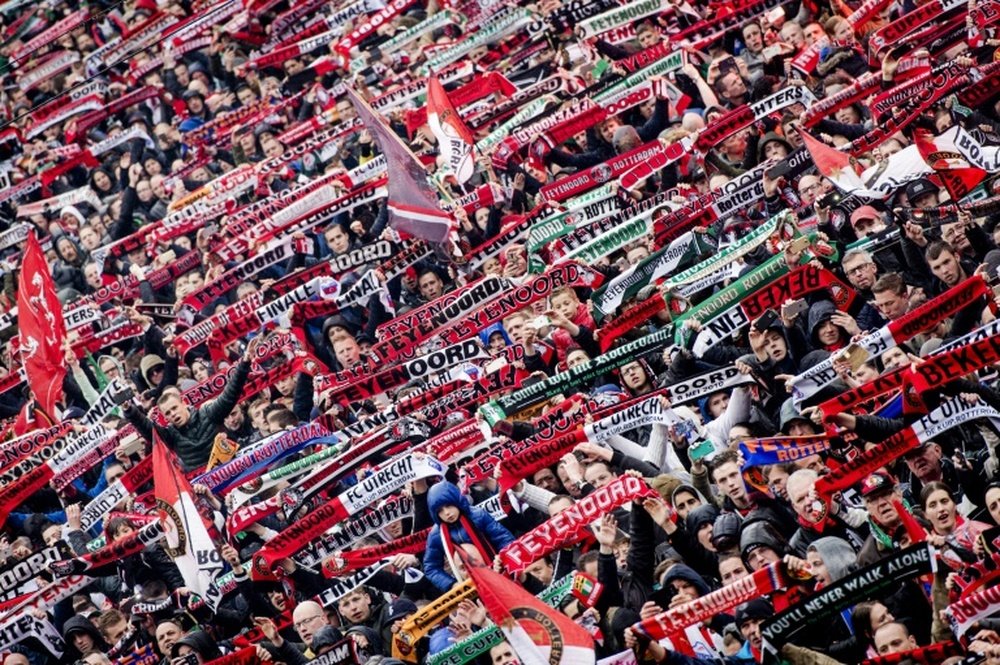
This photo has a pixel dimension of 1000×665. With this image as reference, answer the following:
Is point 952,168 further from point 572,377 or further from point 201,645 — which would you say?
point 201,645

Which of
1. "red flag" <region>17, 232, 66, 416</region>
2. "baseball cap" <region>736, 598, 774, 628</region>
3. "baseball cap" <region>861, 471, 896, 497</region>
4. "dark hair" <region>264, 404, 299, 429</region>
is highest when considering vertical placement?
"red flag" <region>17, 232, 66, 416</region>

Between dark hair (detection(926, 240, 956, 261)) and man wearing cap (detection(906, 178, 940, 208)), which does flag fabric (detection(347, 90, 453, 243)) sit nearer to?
man wearing cap (detection(906, 178, 940, 208))

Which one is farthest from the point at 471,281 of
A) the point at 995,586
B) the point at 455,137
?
the point at 995,586

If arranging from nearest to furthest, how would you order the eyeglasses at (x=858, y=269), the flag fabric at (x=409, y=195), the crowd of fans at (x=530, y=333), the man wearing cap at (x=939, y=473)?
the man wearing cap at (x=939, y=473) → the crowd of fans at (x=530, y=333) → the eyeglasses at (x=858, y=269) → the flag fabric at (x=409, y=195)

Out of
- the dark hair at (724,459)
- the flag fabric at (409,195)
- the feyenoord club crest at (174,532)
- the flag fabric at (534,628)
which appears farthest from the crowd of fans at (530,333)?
the feyenoord club crest at (174,532)

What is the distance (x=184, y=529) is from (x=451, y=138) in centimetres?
505

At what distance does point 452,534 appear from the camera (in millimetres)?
13008

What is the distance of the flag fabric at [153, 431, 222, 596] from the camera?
14094mm

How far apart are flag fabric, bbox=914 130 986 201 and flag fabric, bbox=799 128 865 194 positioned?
61 centimetres

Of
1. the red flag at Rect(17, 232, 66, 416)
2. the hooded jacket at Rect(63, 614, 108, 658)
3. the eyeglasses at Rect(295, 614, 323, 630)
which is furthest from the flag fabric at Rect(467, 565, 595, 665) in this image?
the red flag at Rect(17, 232, 66, 416)

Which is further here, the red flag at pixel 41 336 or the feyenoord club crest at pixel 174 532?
the red flag at pixel 41 336

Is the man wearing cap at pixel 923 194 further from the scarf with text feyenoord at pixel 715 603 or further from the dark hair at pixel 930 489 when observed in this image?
the scarf with text feyenoord at pixel 715 603

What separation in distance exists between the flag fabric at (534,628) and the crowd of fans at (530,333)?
250 mm

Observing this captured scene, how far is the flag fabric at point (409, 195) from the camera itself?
16812 mm
